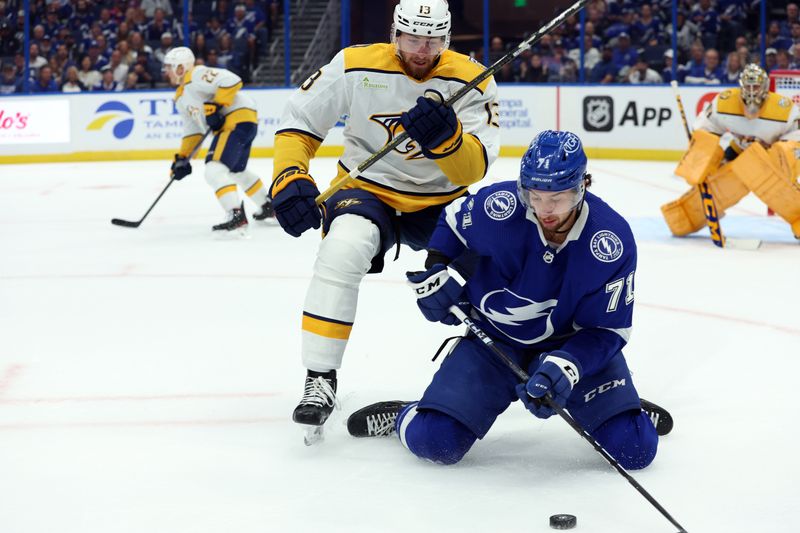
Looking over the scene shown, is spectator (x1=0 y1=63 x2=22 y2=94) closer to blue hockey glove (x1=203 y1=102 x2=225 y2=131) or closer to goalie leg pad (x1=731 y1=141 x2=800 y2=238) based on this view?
blue hockey glove (x1=203 y1=102 x2=225 y2=131)

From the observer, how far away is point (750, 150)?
5.71 meters

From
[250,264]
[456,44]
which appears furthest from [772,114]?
[456,44]

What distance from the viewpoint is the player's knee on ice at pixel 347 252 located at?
267cm

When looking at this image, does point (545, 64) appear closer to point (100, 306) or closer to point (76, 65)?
point (76, 65)

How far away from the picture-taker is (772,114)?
5.69 m

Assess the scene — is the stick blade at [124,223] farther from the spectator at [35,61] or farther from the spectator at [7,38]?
the spectator at [7,38]

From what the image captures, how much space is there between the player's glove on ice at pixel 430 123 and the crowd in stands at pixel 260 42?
7376 millimetres

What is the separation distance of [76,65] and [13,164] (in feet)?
3.70

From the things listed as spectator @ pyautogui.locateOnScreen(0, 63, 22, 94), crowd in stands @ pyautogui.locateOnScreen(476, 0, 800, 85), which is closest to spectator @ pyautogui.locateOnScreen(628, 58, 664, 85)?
crowd in stands @ pyautogui.locateOnScreen(476, 0, 800, 85)

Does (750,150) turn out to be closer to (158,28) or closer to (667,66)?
(667,66)

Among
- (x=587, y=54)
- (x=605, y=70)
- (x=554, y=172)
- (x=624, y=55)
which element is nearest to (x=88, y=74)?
(x=587, y=54)

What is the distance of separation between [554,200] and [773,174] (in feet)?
12.4

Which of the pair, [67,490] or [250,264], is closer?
[67,490]

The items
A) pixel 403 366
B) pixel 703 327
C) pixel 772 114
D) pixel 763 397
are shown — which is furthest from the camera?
pixel 772 114
